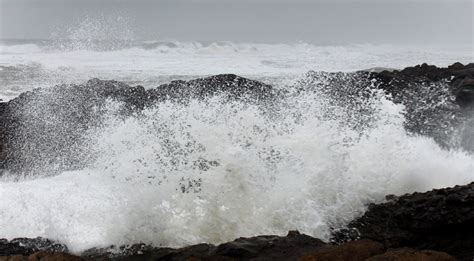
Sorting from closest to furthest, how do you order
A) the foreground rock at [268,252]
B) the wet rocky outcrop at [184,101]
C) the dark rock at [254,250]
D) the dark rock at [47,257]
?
the foreground rock at [268,252] → the dark rock at [47,257] → the dark rock at [254,250] → the wet rocky outcrop at [184,101]

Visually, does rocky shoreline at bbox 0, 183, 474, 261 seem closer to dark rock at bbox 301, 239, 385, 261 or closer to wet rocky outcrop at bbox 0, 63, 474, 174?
dark rock at bbox 301, 239, 385, 261

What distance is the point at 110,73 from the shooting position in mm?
19406

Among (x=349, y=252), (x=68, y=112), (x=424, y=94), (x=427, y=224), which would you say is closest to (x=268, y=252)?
(x=349, y=252)

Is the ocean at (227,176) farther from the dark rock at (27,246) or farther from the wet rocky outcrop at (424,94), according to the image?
the wet rocky outcrop at (424,94)

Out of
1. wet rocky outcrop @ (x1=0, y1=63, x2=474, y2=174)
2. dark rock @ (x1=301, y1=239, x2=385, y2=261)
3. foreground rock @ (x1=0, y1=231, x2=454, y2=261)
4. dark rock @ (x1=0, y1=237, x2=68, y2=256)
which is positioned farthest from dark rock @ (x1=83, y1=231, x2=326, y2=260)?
wet rocky outcrop @ (x1=0, y1=63, x2=474, y2=174)

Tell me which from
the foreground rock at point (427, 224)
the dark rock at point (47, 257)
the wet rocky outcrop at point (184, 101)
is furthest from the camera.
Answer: the wet rocky outcrop at point (184, 101)

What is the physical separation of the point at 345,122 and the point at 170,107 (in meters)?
2.55

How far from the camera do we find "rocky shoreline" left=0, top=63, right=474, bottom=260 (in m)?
4.04

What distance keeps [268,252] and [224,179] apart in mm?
1638

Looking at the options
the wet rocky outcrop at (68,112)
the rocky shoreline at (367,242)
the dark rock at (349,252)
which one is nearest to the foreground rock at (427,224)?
the rocky shoreline at (367,242)

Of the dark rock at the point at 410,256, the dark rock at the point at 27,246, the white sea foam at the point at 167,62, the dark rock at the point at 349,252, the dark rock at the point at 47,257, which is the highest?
the white sea foam at the point at 167,62

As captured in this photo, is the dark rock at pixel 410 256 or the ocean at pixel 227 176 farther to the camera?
the ocean at pixel 227 176

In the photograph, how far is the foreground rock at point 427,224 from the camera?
169 inches

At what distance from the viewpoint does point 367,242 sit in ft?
12.2
